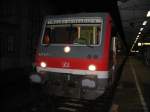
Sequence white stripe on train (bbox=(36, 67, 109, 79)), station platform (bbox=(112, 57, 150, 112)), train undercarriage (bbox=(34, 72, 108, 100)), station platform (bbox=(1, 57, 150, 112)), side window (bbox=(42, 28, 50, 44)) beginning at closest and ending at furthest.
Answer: train undercarriage (bbox=(34, 72, 108, 100)) < white stripe on train (bbox=(36, 67, 109, 79)) < station platform (bbox=(1, 57, 150, 112)) < side window (bbox=(42, 28, 50, 44)) < station platform (bbox=(112, 57, 150, 112))

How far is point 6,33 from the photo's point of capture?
2522 centimetres

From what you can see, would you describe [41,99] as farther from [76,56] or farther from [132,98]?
[132,98]

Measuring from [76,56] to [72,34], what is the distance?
71cm

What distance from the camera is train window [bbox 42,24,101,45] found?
9.92m

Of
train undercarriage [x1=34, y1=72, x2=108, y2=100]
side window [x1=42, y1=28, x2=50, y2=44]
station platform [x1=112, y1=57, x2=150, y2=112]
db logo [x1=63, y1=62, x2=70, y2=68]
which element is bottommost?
station platform [x1=112, y1=57, x2=150, y2=112]

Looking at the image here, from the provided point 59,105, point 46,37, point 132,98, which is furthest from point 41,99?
point 132,98

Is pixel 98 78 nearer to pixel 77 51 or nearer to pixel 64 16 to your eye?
pixel 77 51

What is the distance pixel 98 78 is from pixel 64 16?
2261 millimetres

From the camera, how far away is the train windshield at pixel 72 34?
9.92 m

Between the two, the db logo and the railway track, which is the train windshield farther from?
the railway track

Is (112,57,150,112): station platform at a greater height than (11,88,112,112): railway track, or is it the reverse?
(11,88,112,112): railway track

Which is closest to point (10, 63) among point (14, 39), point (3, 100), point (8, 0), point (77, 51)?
point (14, 39)

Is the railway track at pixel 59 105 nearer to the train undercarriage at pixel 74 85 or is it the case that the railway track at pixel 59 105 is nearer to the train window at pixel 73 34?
the train undercarriage at pixel 74 85

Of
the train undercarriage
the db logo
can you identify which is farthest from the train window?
the train undercarriage
